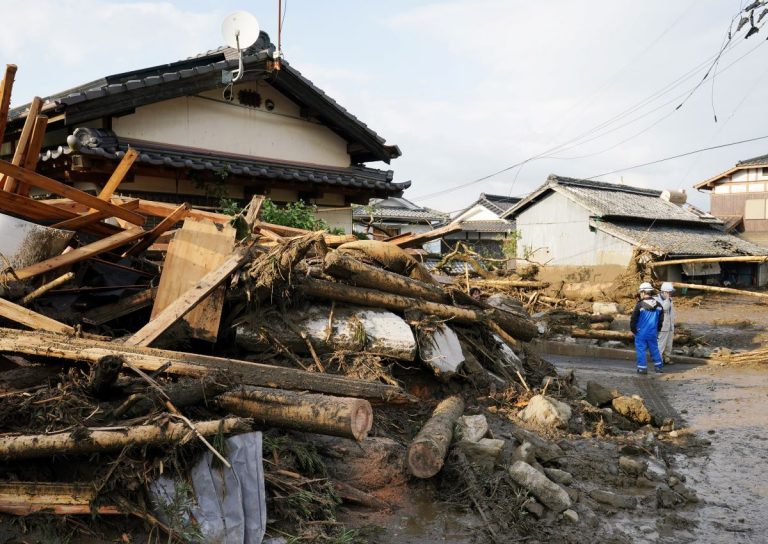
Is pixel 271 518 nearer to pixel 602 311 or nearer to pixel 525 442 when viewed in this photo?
pixel 525 442

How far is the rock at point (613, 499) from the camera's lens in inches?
230

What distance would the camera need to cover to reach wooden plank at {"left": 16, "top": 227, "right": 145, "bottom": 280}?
6176 millimetres

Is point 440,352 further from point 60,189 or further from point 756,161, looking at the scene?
point 756,161

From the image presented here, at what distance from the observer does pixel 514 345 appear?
Result: 32.1ft

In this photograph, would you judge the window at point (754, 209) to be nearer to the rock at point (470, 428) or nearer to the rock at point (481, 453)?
the rock at point (470, 428)

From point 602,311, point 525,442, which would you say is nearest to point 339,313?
point 525,442

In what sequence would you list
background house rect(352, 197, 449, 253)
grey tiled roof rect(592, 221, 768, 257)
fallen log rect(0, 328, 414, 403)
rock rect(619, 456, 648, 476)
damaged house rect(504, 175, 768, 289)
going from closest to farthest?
fallen log rect(0, 328, 414, 403)
rock rect(619, 456, 648, 476)
grey tiled roof rect(592, 221, 768, 257)
damaged house rect(504, 175, 768, 289)
background house rect(352, 197, 449, 253)

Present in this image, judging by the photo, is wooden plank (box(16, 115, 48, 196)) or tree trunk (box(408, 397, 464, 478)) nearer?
tree trunk (box(408, 397, 464, 478))

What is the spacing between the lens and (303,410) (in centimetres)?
471

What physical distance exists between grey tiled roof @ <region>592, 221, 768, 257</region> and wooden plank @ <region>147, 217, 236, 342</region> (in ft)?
67.1

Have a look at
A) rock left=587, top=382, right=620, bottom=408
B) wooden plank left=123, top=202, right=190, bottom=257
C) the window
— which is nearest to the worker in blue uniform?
rock left=587, top=382, right=620, bottom=408

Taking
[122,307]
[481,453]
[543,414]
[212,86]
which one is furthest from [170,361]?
[212,86]

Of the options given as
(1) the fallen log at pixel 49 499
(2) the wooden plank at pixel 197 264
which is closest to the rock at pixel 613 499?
(2) the wooden plank at pixel 197 264

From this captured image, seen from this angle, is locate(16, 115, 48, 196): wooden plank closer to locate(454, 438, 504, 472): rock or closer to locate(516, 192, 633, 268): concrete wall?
locate(454, 438, 504, 472): rock
